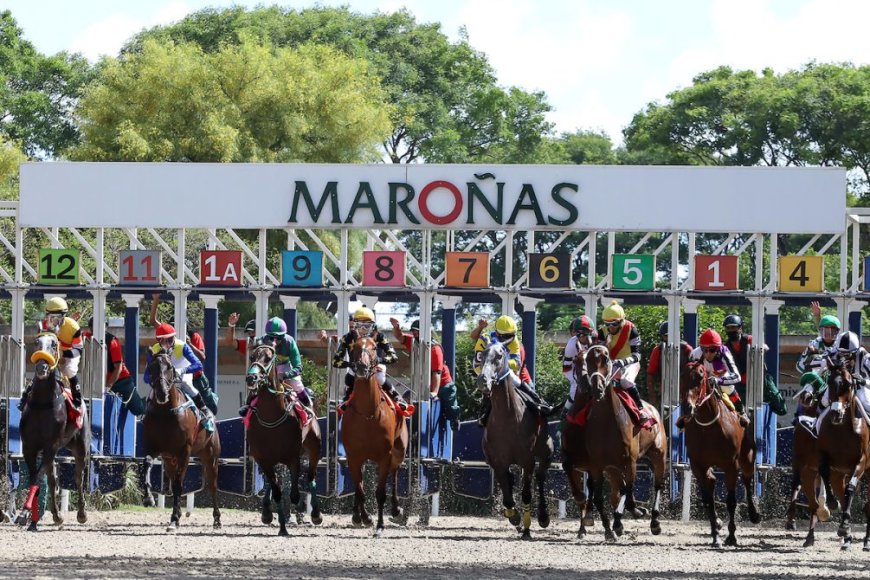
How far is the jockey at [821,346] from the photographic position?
15.9m

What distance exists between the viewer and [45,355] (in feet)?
52.4

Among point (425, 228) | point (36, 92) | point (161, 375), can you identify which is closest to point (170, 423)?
point (161, 375)

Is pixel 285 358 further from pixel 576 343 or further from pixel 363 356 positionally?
pixel 576 343

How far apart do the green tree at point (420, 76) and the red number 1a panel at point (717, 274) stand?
70.0 ft

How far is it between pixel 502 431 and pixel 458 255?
3619 millimetres

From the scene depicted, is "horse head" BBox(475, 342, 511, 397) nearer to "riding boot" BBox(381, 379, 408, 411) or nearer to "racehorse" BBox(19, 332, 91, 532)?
"riding boot" BBox(381, 379, 408, 411)

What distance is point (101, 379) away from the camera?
19406 mm

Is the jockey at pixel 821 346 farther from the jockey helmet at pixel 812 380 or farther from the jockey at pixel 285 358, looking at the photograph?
the jockey at pixel 285 358

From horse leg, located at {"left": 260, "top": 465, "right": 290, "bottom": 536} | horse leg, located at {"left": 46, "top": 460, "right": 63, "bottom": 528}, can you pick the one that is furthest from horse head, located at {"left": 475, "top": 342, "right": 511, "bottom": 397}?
horse leg, located at {"left": 46, "top": 460, "right": 63, "bottom": 528}

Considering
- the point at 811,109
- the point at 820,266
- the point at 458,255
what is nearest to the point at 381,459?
the point at 458,255

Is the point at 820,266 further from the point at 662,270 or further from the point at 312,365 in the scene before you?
the point at 662,270

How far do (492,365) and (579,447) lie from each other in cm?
133

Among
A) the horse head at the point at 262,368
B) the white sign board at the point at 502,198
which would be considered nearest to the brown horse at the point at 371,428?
the horse head at the point at 262,368

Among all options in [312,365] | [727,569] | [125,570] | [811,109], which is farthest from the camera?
[811,109]
